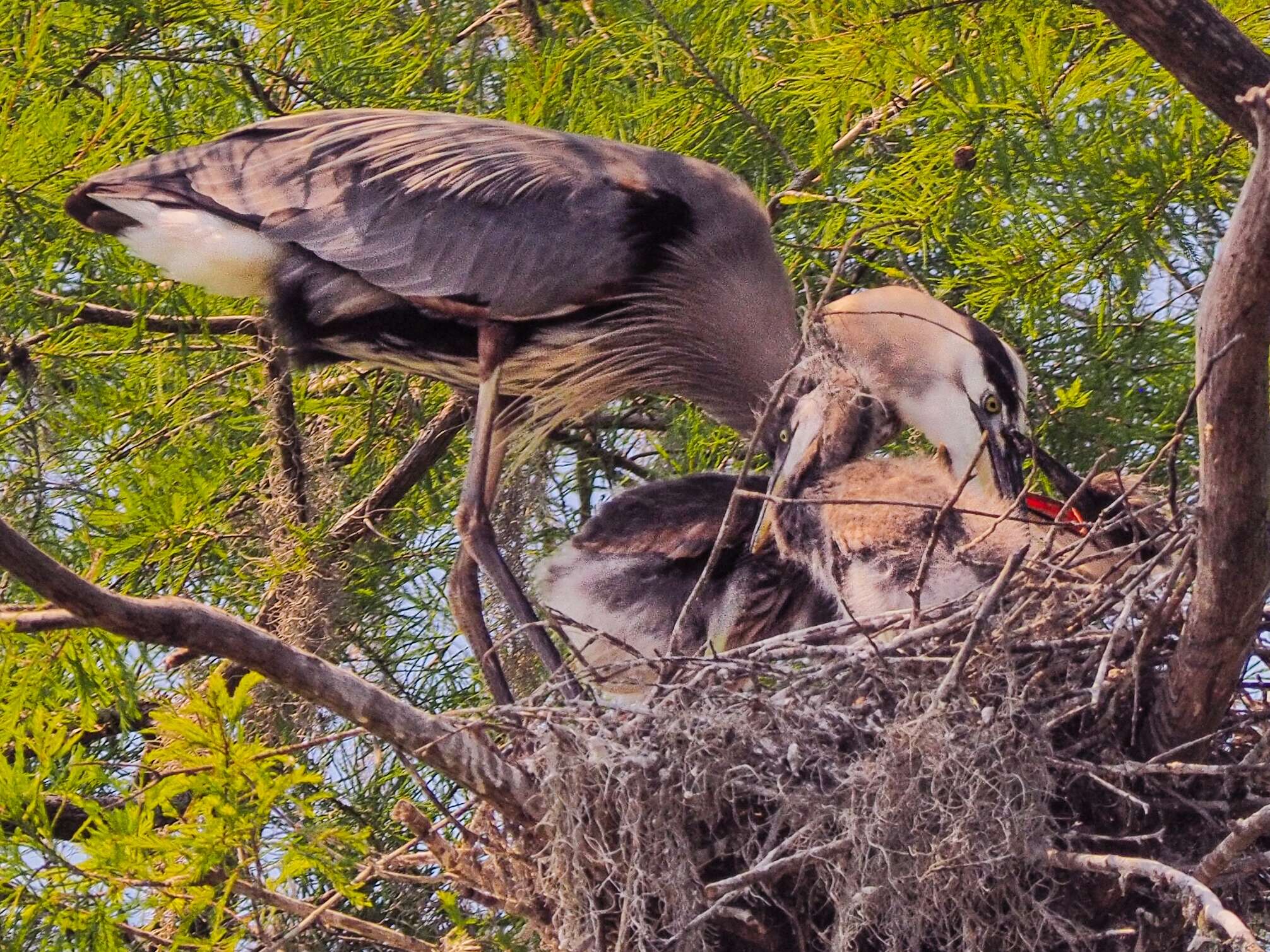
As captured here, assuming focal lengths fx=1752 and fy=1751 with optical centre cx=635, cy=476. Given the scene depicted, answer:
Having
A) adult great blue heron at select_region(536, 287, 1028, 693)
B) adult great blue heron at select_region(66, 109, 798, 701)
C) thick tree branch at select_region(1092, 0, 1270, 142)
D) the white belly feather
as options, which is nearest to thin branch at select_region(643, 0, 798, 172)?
adult great blue heron at select_region(66, 109, 798, 701)

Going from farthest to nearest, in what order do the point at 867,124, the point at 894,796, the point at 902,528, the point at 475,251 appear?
1. the point at 867,124
2. the point at 475,251
3. the point at 902,528
4. the point at 894,796

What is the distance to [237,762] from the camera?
2.34 metres

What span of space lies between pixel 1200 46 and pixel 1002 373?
146 cm

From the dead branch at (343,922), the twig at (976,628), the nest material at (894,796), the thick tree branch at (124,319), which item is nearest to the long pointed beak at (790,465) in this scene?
the nest material at (894,796)

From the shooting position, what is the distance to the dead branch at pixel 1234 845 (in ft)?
6.52

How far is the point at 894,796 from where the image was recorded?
237 centimetres

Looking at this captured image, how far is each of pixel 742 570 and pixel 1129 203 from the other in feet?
3.60

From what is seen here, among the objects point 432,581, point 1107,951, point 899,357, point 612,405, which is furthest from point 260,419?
point 1107,951

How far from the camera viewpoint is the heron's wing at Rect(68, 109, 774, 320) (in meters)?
3.44

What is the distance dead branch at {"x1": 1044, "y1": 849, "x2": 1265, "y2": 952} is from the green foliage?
110cm

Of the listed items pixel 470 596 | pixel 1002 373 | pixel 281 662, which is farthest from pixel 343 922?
pixel 1002 373

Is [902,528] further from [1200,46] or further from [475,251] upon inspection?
[1200,46]

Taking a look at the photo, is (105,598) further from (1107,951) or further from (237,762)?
(1107,951)

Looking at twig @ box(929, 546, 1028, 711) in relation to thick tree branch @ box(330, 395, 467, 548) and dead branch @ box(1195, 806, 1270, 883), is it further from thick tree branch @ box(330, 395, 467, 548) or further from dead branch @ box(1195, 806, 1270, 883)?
thick tree branch @ box(330, 395, 467, 548)
